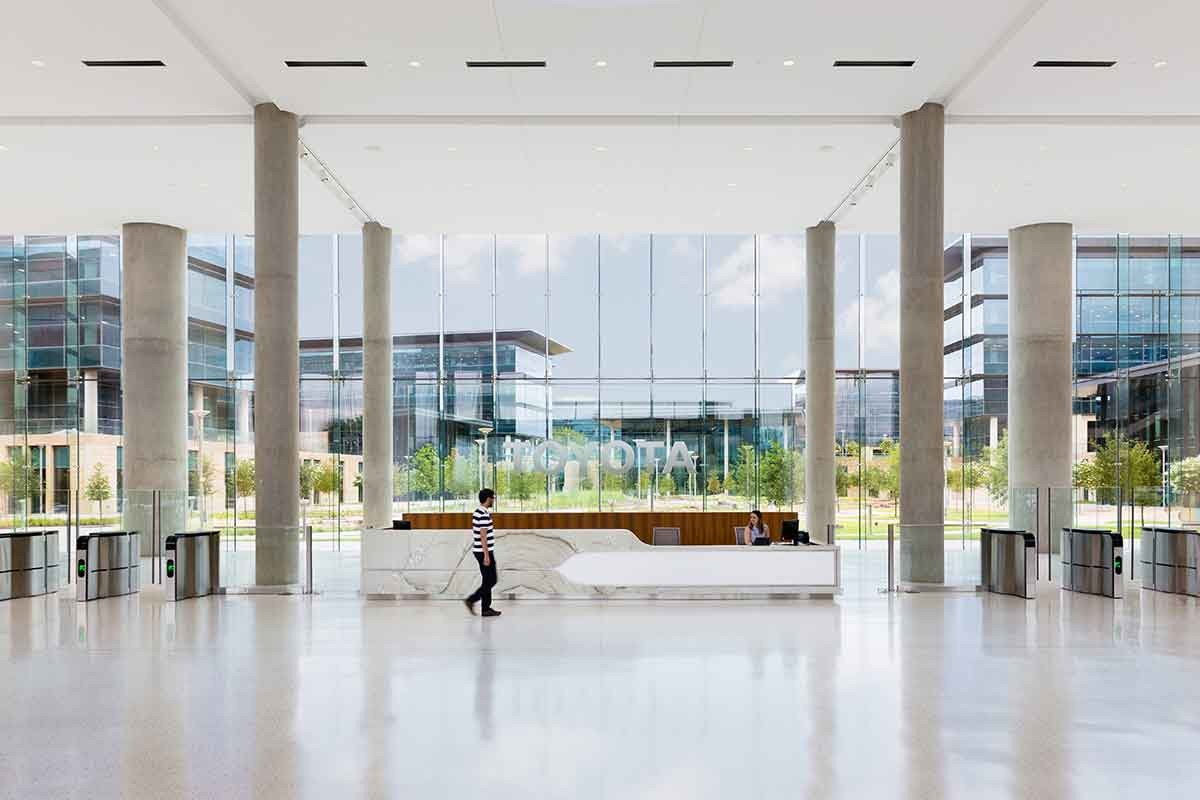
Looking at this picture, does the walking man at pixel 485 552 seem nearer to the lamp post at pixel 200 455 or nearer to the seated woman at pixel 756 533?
the seated woman at pixel 756 533

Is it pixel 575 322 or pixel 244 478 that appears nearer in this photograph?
pixel 575 322

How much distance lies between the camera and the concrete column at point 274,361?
15.6m

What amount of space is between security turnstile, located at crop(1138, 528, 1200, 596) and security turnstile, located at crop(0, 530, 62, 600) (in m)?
16.8

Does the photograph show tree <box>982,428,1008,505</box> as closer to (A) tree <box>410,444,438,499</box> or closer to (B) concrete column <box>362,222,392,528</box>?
(A) tree <box>410,444,438,499</box>

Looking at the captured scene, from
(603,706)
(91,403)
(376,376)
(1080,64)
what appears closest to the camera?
(603,706)

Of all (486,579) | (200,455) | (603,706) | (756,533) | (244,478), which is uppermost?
(200,455)

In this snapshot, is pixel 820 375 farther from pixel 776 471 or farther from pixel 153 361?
pixel 153 361

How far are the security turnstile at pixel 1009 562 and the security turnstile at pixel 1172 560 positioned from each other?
5.81 ft

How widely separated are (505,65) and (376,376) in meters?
11.5

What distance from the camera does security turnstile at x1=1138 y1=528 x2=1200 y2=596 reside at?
14.9 m

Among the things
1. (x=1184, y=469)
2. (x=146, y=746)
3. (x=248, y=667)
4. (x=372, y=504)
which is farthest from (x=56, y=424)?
(x=1184, y=469)

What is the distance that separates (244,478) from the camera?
99.3 ft

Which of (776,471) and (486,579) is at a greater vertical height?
(776,471)

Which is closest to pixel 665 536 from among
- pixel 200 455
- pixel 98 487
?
pixel 200 455
